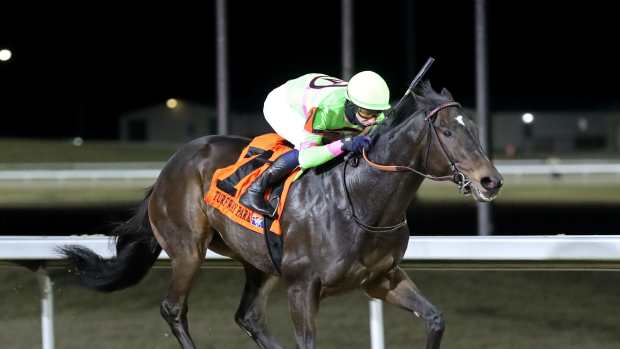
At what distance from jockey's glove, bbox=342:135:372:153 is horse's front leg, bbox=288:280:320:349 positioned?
0.48 m

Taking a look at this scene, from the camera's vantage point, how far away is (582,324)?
14.2ft

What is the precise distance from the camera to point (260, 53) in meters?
43.9

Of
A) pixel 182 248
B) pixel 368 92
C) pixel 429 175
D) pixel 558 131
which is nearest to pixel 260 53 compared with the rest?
pixel 558 131

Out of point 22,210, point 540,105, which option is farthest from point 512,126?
point 22,210

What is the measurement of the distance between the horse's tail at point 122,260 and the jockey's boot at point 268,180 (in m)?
0.87

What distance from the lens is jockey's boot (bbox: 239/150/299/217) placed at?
3.93 m

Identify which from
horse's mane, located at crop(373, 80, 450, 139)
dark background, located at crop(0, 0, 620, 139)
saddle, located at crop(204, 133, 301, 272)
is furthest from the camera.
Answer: dark background, located at crop(0, 0, 620, 139)

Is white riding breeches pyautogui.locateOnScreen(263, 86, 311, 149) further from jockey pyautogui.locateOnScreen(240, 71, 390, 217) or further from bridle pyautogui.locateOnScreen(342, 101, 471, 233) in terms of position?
bridle pyautogui.locateOnScreen(342, 101, 471, 233)

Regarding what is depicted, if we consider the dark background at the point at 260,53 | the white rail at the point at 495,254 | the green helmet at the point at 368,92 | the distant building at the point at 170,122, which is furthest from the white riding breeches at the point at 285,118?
the distant building at the point at 170,122

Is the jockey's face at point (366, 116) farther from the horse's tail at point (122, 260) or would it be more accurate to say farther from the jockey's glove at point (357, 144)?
the horse's tail at point (122, 260)

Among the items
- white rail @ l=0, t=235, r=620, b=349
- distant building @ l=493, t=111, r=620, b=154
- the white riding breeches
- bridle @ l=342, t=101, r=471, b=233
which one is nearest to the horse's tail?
white rail @ l=0, t=235, r=620, b=349

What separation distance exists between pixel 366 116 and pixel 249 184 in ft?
1.91

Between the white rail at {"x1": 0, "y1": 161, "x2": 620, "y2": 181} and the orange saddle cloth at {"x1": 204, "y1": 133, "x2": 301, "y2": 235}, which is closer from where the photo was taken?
the orange saddle cloth at {"x1": 204, "y1": 133, "x2": 301, "y2": 235}

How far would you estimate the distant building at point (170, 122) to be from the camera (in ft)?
188
